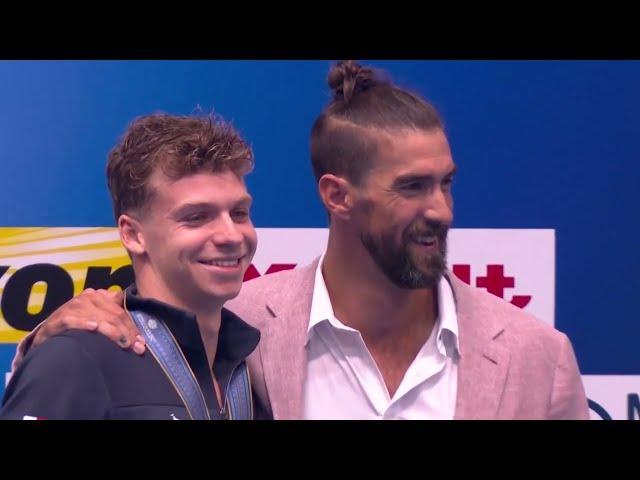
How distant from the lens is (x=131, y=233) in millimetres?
2346

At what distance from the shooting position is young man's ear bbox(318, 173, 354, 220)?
2549 millimetres

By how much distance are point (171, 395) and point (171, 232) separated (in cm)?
44

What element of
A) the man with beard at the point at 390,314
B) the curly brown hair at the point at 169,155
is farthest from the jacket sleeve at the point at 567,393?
the curly brown hair at the point at 169,155

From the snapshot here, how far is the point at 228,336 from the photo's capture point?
2377 millimetres

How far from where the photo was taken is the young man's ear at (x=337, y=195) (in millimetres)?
2549

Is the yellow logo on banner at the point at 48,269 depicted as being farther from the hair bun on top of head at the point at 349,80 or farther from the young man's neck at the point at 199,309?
the hair bun on top of head at the point at 349,80

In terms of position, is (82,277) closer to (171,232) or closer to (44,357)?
(171,232)

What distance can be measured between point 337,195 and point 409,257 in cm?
28

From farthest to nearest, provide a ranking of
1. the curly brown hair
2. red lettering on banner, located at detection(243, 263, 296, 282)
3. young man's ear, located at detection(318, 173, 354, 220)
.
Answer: red lettering on banner, located at detection(243, 263, 296, 282) → young man's ear, located at detection(318, 173, 354, 220) → the curly brown hair

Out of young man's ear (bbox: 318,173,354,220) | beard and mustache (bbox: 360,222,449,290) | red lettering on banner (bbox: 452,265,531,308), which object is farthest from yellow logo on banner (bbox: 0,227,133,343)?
red lettering on banner (bbox: 452,265,531,308)

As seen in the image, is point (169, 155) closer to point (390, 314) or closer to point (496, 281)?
point (390, 314)

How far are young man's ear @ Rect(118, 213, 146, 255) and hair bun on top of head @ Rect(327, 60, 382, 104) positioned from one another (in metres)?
0.70

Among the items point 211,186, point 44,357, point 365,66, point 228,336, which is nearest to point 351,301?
point 228,336

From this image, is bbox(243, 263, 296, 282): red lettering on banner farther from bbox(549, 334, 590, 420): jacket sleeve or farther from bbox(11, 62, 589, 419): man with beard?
bbox(549, 334, 590, 420): jacket sleeve
